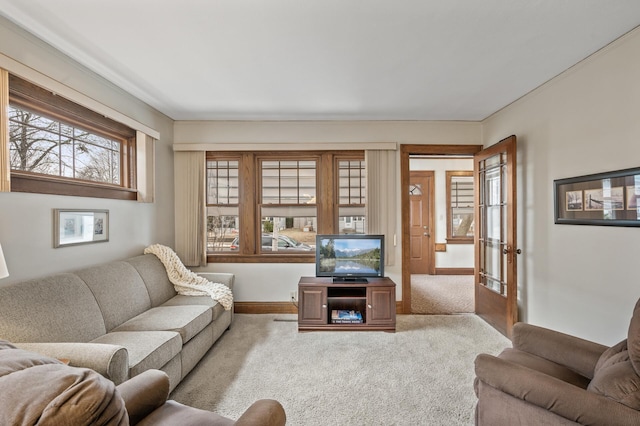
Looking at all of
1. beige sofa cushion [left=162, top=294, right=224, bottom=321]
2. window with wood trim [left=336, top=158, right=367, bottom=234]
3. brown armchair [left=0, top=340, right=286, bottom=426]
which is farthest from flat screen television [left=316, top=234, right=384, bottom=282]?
brown armchair [left=0, top=340, right=286, bottom=426]

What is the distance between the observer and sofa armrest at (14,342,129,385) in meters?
1.61

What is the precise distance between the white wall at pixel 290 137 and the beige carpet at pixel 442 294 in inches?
27.0

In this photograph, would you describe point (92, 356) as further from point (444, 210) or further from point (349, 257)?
point (444, 210)

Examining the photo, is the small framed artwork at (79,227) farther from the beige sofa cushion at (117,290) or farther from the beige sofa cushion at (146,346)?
the beige sofa cushion at (146,346)

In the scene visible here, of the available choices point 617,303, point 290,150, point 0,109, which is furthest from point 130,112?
point 617,303

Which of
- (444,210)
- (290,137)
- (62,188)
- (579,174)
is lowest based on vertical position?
(444,210)

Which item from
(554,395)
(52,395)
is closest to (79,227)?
(52,395)

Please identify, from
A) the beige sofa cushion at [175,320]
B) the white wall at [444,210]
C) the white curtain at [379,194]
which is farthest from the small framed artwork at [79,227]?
the white wall at [444,210]

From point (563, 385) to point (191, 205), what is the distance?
13.0 feet

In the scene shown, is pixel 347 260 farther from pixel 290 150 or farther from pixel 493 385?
pixel 493 385

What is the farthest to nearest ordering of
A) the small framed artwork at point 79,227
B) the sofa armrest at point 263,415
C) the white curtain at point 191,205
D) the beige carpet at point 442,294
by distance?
the beige carpet at point 442,294 → the white curtain at point 191,205 → the small framed artwork at point 79,227 → the sofa armrest at point 263,415

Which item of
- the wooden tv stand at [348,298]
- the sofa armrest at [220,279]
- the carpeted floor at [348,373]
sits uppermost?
the sofa armrest at [220,279]

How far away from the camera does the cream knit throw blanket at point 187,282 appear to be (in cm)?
322

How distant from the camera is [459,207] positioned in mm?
6617
